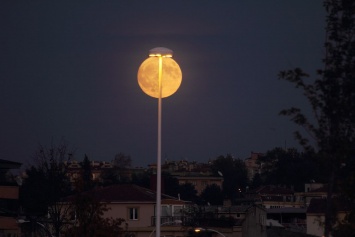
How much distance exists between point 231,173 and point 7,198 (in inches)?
4557

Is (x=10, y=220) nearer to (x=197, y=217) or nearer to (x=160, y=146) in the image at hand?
(x=197, y=217)

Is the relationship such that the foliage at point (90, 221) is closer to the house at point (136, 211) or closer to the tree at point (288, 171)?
the house at point (136, 211)

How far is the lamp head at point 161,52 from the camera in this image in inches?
923

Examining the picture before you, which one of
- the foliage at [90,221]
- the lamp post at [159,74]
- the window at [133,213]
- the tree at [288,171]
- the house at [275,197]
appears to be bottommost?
the foliage at [90,221]

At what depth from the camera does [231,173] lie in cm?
18062

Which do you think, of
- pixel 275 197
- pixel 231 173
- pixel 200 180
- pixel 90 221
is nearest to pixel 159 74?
pixel 90 221

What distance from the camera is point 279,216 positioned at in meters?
108

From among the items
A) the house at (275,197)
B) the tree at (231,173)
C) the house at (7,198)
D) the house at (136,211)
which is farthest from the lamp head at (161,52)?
the tree at (231,173)

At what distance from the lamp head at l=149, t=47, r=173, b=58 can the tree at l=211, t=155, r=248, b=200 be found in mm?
133514

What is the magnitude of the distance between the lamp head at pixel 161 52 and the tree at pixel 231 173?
133514mm

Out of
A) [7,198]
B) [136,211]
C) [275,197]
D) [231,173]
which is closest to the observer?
[7,198]

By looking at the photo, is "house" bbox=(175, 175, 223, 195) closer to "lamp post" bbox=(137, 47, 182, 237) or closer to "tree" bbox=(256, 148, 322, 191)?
"tree" bbox=(256, 148, 322, 191)

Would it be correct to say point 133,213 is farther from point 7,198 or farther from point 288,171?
point 288,171

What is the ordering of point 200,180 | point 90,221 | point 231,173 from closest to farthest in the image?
point 90,221, point 200,180, point 231,173
